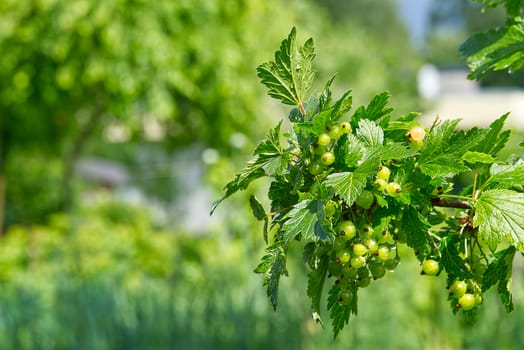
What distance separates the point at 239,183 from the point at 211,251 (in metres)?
4.02

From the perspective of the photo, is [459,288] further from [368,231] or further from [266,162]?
[266,162]

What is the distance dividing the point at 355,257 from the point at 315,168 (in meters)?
0.09

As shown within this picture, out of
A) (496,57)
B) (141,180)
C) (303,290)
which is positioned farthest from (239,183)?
(141,180)

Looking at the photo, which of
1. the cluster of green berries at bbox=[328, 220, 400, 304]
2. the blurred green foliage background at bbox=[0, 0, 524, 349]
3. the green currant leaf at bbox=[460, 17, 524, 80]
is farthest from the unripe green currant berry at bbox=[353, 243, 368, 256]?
the blurred green foliage background at bbox=[0, 0, 524, 349]

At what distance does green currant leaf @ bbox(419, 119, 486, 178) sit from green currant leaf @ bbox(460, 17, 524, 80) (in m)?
0.28

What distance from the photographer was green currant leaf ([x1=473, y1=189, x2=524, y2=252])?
23.8 inches

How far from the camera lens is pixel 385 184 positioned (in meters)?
0.59

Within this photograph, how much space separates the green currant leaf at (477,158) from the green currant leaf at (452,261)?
0.27ft

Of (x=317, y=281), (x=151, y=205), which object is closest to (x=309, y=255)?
(x=317, y=281)

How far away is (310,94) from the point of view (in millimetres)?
654

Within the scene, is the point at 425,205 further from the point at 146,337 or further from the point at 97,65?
the point at 97,65

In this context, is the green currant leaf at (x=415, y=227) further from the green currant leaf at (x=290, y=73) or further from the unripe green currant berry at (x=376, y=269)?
the green currant leaf at (x=290, y=73)

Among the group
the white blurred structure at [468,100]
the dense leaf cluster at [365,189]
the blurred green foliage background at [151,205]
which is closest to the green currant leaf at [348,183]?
the dense leaf cluster at [365,189]

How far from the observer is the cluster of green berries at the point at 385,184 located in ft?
1.94
